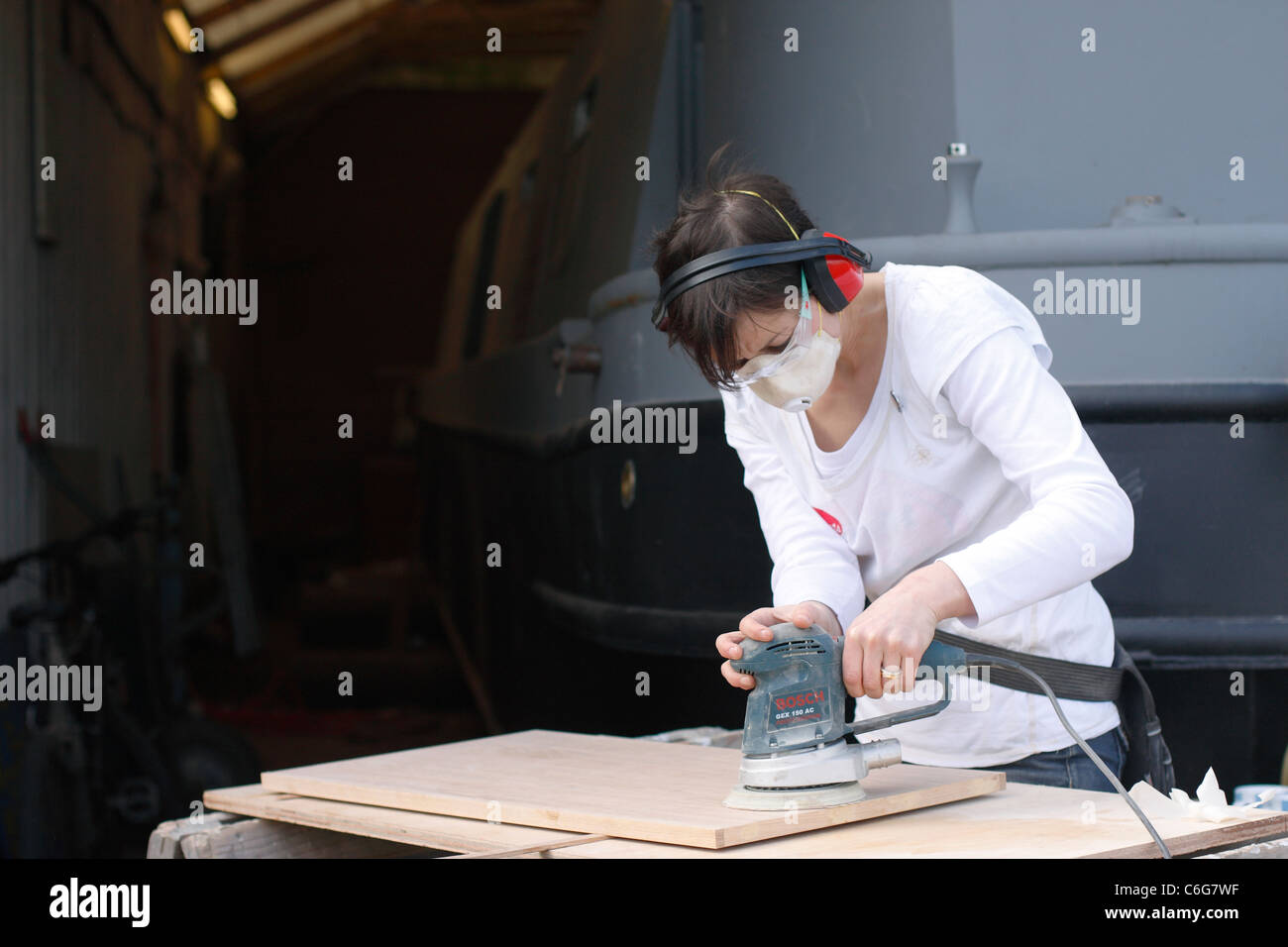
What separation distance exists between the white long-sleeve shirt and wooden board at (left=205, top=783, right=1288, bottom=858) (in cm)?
18

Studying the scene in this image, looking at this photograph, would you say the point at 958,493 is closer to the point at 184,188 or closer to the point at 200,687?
the point at 200,687

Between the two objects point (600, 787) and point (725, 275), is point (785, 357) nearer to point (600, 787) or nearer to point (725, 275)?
point (725, 275)

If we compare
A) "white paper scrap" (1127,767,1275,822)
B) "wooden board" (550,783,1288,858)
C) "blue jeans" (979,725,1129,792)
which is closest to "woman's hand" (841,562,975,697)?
"wooden board" (550,783,1288,858)

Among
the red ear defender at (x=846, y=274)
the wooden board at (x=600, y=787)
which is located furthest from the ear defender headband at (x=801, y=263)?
the wooden board at (x=600, y=787)

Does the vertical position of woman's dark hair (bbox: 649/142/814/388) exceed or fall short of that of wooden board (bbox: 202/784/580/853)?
it exceeds it

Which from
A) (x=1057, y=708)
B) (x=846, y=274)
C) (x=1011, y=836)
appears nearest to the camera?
(x=1011, y=836)

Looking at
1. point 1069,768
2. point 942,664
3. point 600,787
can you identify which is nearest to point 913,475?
Result: point 942,664

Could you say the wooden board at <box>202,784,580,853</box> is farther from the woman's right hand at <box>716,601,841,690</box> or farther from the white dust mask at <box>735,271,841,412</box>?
the white dust mask at <box>735,271,841,412</box>

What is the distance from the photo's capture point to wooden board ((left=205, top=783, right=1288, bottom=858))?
1243 mm

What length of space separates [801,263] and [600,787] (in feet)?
2.21

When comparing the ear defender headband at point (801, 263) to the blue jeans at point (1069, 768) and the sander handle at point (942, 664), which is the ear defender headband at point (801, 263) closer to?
the sander handle at point (942, 664)

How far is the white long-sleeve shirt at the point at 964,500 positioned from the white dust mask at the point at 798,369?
8cm

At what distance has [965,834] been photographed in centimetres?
132
